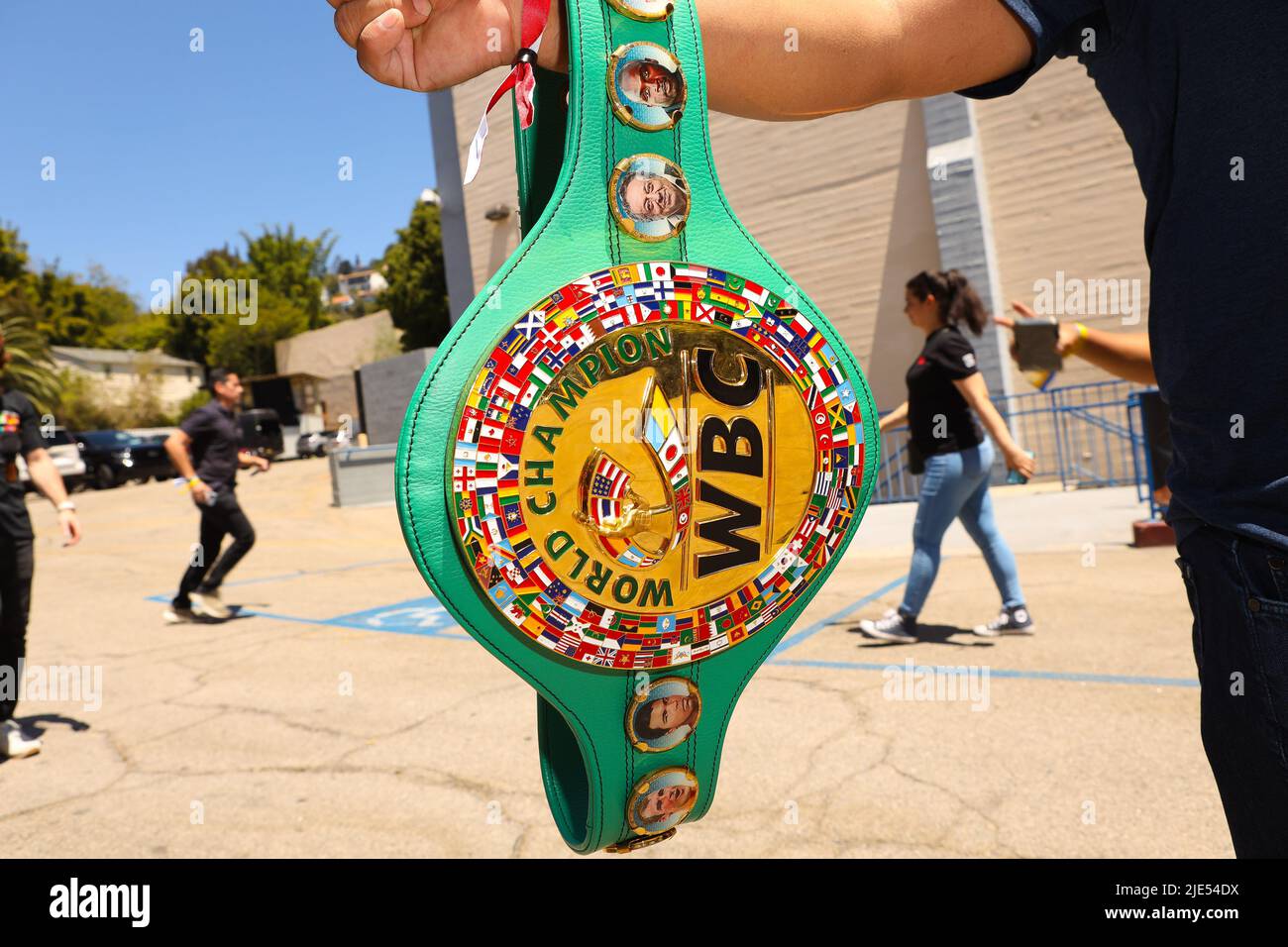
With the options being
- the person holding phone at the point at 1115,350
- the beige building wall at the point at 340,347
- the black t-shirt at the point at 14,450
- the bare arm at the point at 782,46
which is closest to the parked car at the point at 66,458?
the beige building wall at the point at 340,347

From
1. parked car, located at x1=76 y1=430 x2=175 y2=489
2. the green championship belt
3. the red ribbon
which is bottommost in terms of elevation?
the green championship belt

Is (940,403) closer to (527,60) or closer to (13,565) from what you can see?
(527,60)

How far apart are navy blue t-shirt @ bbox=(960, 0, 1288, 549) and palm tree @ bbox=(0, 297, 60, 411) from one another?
39459 millimetres

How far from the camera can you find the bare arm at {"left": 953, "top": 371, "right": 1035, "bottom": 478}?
4094mm

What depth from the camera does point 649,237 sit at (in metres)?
0.73

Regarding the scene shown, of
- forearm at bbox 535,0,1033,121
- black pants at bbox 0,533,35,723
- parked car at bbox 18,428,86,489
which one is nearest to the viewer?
forearm at bbox 535,0,1033,121

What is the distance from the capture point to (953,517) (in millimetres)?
4594

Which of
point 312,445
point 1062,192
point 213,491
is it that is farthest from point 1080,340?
point 312,445

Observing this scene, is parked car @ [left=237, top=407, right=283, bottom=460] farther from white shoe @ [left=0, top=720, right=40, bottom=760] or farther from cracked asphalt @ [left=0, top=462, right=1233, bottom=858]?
white shoe @ [left=0, top=720, right=40, bottom=760]

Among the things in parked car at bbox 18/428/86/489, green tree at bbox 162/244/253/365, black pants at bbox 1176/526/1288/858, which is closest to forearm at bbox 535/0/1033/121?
black pants at bbox 1176/526/1288/858

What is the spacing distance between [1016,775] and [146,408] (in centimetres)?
5086

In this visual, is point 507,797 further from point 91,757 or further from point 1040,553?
point 1040,553

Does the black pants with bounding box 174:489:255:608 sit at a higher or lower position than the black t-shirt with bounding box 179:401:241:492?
lower

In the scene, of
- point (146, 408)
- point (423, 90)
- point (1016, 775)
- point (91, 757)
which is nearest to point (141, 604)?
point (91, 757)
